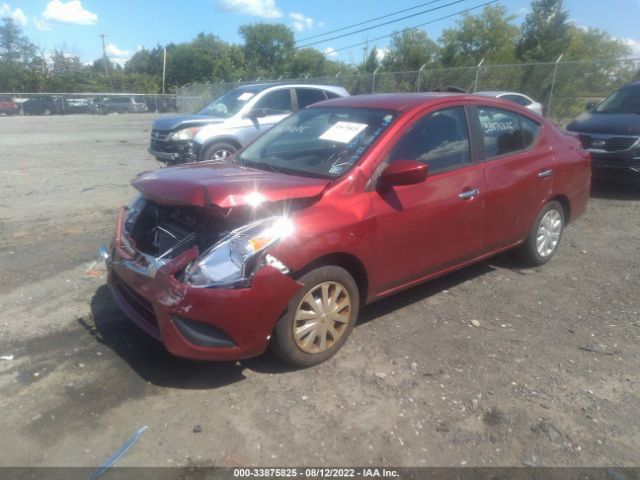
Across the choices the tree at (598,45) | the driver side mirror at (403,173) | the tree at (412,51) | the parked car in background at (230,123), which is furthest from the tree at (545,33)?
the driver side mirror at (403,173)

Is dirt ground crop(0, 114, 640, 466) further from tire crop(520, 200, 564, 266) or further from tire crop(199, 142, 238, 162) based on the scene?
tire crop(199, 142, 238, 162)

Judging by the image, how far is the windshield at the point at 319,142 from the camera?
363cm

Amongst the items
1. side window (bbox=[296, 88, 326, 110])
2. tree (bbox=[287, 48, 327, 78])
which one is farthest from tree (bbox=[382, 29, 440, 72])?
side window (bbox=[296, 88, 326, 110])

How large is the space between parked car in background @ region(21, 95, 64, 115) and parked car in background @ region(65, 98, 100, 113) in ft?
1.85

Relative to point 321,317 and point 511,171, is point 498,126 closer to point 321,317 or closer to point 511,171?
point 511,171

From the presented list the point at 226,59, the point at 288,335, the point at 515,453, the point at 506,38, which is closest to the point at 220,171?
the point at 288,335

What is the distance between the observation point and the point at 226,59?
80.4 metres

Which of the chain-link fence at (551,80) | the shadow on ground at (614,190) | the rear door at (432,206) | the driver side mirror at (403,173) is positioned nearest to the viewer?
the driver side mirror at (403,173)

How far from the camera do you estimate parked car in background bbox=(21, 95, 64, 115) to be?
37812mm

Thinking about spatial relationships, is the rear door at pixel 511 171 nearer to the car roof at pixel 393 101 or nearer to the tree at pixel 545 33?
the car roof at pixel 393 101

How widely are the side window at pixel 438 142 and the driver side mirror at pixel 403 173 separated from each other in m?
0.21

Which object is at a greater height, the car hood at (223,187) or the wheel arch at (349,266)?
the car hood at (223,187)

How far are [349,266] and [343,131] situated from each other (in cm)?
112

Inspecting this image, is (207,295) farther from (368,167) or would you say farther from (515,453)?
(515,453)
